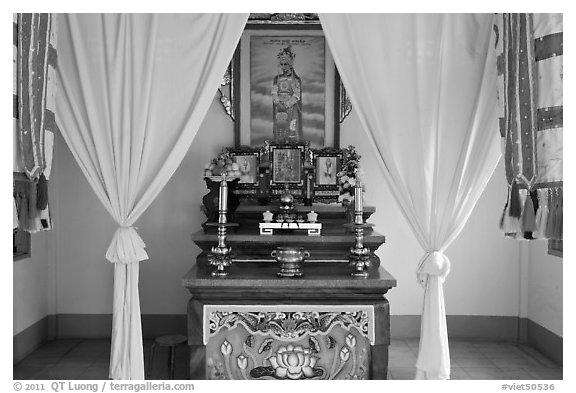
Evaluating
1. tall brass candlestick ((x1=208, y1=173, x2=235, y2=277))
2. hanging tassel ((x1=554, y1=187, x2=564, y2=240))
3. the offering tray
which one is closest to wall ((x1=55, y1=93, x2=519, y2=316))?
the offering tray

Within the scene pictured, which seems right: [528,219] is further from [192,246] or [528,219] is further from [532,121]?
[192,246]

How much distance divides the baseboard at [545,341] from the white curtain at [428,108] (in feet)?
5.56

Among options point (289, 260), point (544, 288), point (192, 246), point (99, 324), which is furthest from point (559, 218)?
point (99, 324)

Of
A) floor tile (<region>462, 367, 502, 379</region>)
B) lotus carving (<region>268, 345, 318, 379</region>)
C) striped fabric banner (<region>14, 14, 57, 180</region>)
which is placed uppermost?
striped fabric banner (<region>14, 14, 57, 180</region>)

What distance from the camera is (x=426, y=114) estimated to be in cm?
332

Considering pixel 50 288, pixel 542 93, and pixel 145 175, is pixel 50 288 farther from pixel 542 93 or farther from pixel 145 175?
pixel 542 93

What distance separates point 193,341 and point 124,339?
40 cm

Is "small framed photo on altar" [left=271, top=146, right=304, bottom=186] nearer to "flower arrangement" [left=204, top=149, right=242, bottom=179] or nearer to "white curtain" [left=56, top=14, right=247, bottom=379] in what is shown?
"flower arrangement" [left=204, top=149, right=242, bottom=179]

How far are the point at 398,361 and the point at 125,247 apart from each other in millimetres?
2398

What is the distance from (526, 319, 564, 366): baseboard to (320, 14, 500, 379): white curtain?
1.69m

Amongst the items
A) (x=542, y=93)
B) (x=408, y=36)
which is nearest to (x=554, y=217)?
(x=542, y=93)

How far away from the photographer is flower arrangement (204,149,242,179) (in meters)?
4.64

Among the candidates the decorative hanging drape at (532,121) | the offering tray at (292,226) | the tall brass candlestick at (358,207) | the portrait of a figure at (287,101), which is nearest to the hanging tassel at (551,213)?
the decorative hanging drape at (532,121)

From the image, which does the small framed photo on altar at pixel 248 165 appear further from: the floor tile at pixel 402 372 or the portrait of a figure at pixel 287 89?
the floor tile at pixel 402 372
